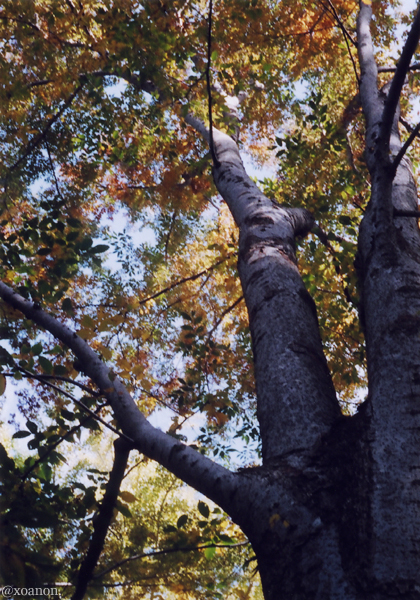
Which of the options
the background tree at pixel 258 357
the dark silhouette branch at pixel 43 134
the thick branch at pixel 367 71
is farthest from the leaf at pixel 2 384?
the dark silhouette branch at pixel 43 134

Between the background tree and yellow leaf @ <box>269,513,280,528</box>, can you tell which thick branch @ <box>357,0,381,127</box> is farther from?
yellow leaf @ <box>269,513,280,528</box>

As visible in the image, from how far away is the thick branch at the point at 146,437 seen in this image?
4.77 feet

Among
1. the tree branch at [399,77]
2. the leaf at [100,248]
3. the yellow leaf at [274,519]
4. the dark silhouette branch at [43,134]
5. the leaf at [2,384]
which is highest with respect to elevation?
the dark silhouette branch at [43,134]

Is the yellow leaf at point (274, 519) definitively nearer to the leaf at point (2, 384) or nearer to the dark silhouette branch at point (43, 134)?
the leaf at point (2, 384)

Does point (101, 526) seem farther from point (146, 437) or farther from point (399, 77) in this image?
point (399, 77)

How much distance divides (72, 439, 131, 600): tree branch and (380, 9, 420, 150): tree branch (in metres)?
1.75

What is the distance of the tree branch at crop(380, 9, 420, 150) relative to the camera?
1.60 meters

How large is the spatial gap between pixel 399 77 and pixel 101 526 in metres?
2.25

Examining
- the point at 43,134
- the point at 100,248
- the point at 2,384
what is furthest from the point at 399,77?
the point at 43,134

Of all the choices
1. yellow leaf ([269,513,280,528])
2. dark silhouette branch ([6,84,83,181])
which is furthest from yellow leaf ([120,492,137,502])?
dark silhouette branch ([6,84,83,181])

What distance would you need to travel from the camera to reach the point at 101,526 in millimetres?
1879

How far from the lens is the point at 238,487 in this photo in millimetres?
1392

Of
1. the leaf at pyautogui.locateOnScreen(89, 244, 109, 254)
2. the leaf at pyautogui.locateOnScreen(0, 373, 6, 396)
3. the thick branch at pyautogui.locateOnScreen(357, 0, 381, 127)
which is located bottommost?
the leaf at pyautogui.locateOnScreen(0, 373, 6, 396)

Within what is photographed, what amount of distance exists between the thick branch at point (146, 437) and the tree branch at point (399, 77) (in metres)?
1.52
